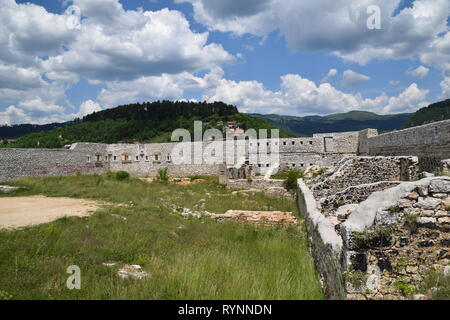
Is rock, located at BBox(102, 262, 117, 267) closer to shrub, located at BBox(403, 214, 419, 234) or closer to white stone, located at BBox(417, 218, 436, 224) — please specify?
shrub, located at BBox(403, 214, 419, 234)

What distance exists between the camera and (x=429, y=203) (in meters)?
3.72

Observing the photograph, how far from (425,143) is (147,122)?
7647 centimetres

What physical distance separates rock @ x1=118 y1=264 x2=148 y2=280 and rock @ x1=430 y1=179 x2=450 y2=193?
Result: 4.48 m

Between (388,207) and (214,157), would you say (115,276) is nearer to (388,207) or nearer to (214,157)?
(388,207)

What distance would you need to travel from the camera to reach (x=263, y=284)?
4602mm

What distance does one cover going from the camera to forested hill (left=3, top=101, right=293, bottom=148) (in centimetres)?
7225

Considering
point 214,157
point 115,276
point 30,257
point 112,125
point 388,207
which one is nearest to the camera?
point 388,207

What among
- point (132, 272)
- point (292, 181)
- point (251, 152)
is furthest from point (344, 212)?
point (251, 152)

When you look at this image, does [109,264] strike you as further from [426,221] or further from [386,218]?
[426,221]

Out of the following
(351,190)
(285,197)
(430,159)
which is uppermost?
(430,159)

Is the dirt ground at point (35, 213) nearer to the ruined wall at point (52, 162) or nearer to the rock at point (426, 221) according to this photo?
the rock at point (426, 221)

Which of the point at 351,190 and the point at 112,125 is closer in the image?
the point at 351,190
